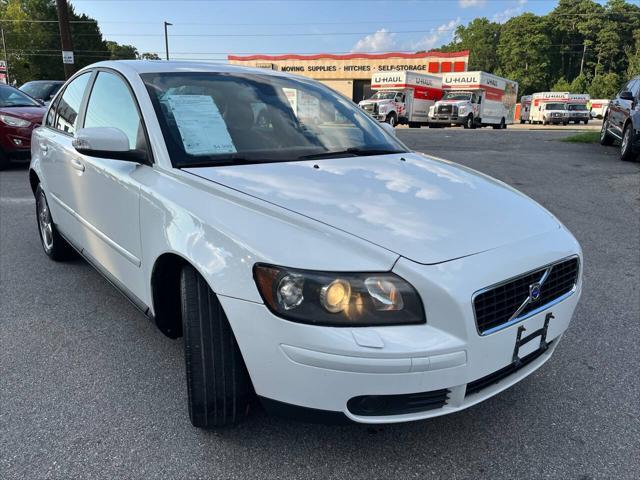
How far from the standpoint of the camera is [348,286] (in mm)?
1642

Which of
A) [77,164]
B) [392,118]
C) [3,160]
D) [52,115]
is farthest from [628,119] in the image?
[392,118]

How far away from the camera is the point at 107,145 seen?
7.74 ft

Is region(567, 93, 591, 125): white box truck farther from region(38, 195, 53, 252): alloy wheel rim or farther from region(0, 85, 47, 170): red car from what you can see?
region(38, 195, 53, 252): alloy wheel rim

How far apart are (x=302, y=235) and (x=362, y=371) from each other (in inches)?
19.8

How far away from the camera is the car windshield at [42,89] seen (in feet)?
46.0

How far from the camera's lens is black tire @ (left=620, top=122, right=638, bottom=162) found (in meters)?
9.94

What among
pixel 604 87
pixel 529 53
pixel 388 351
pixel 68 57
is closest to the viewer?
pixel 388 351

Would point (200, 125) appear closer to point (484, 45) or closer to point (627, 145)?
point (627, 145)

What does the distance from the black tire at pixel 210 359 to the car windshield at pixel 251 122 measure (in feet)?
2.36

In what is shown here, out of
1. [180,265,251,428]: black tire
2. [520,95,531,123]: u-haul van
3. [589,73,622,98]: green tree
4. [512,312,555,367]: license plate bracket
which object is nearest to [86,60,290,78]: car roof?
[180,265,251,428]: black tire

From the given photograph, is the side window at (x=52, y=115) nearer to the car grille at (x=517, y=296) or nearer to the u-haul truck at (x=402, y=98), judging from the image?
the car grille at (x=517, y=296)

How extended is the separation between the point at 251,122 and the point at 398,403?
5.62ft

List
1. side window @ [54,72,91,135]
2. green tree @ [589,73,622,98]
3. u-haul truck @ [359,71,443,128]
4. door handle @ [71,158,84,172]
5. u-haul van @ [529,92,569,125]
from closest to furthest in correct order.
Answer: door handle @ [71,158,84,172]
side window @ [54,72,91,135]
u-haul truck @ [359,71,443,128]
u-haul van @ [529,92,569,125]
green tree @ [589,73,622,98]

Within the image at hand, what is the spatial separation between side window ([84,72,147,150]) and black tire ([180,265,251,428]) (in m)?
0.95
